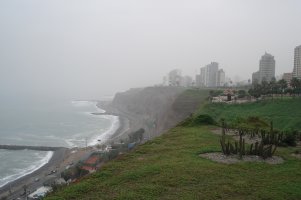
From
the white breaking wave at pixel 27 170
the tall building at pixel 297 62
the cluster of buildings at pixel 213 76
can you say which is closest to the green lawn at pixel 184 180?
the white breaking wave at pixel 27 170

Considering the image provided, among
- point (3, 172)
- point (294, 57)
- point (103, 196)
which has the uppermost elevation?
point (294, 57)

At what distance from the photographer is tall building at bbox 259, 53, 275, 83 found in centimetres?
9617

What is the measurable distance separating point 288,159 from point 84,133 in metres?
49.7

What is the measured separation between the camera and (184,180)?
30.2 feet

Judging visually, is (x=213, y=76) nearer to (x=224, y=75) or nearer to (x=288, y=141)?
(x=224, y=75)

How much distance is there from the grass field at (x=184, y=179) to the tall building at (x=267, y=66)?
89.5 meters

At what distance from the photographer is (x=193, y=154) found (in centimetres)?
1270

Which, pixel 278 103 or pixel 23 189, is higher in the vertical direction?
pixel 278 103

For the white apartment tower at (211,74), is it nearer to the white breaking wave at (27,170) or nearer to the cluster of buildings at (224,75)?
the cluster of buildings at (224,75)

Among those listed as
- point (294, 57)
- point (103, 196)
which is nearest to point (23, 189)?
point (103, 196)

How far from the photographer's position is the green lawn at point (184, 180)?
815 cm

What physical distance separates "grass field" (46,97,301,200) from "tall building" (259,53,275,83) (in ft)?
294

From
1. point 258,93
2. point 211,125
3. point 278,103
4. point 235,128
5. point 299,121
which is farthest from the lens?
point 258,93

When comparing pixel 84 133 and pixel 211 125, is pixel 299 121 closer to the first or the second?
pixel 211 125
